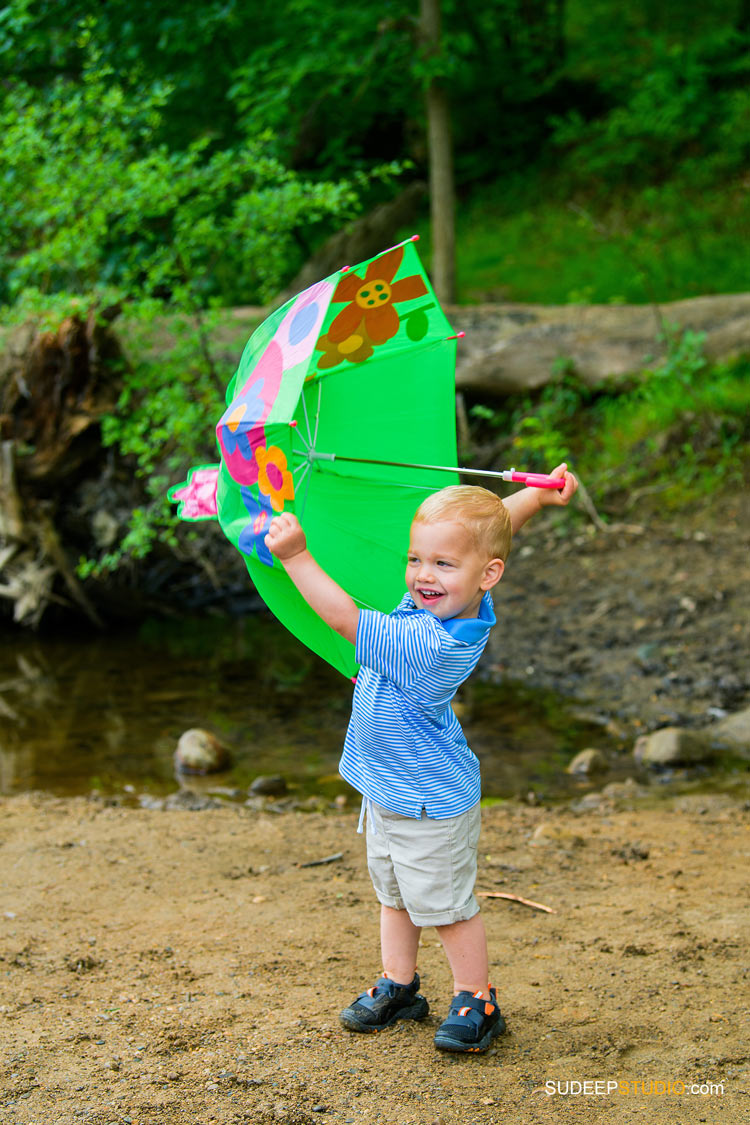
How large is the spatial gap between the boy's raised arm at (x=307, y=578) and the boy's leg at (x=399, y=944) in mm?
924

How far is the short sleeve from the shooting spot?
2.53 m

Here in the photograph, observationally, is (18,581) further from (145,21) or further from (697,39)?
(697,39)

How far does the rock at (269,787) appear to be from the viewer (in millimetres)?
5488

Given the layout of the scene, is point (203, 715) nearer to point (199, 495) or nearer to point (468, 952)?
point (199, 495)

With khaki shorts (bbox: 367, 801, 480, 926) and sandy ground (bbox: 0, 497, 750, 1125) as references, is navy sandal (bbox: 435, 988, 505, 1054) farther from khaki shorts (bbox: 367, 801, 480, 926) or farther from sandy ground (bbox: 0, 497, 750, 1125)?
khaki shorts (bbox: 367, 801, 480, 926)

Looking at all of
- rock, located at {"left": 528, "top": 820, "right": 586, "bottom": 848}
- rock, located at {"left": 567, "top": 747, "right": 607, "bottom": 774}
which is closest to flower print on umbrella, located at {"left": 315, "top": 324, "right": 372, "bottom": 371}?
rock, located at {"left": 528, "top": 820, "right": 586, "bottom": 848}

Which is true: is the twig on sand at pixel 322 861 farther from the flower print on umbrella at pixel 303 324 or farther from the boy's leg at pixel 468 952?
the flower print on umbrella at pixel 303 324

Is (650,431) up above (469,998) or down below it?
below

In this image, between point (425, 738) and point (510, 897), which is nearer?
point (425, 738)

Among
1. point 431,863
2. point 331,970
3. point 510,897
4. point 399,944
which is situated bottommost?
point 510,897

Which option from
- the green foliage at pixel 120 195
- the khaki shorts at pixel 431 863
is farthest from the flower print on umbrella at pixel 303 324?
the green foliage at pixel 120 195

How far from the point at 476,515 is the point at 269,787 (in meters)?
3.33

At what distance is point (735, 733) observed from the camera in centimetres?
577

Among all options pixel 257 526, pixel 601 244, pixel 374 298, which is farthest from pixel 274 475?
pixel 601 244
